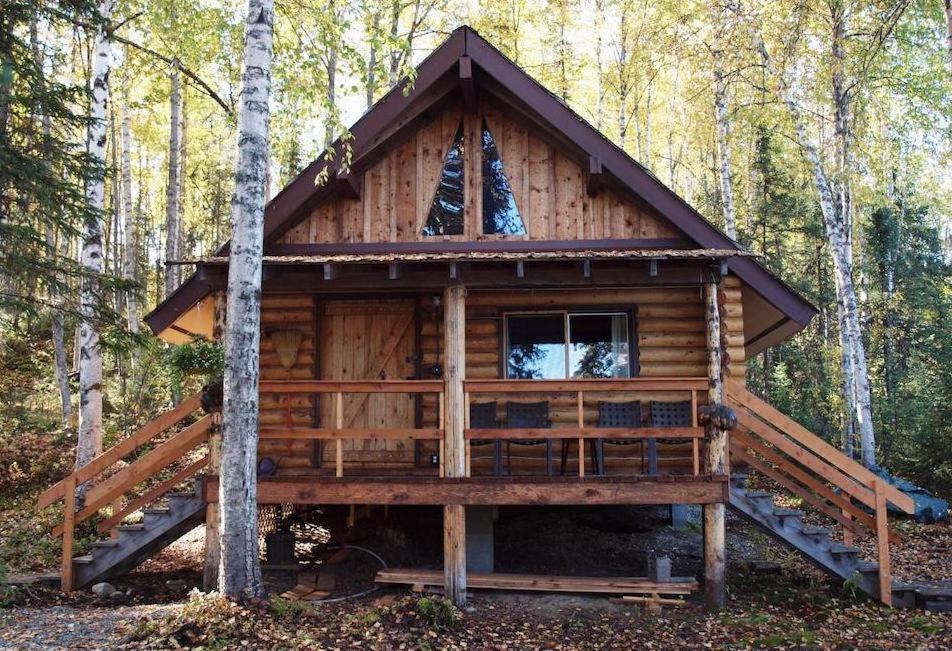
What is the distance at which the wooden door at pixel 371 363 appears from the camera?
11.4 m

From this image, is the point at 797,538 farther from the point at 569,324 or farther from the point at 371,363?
the point at 371,363

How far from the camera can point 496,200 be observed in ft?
36.9

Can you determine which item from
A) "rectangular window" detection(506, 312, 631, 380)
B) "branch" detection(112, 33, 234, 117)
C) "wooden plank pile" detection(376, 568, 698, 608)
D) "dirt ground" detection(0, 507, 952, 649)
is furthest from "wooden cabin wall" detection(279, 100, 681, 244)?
"wooden plank pile" detection(376, 568, 698, 608)

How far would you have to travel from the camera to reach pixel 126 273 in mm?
22906

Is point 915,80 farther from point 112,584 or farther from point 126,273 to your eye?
point 126,273

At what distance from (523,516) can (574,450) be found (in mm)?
1746

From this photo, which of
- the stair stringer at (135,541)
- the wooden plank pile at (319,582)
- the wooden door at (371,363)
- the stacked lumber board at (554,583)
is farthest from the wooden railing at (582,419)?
the stair stringer at (135,541)

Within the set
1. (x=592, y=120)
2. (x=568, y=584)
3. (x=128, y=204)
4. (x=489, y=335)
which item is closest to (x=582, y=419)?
(x=568, y=584)

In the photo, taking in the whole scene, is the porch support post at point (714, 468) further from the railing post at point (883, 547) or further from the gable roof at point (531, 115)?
the railing post at point (883, 547)

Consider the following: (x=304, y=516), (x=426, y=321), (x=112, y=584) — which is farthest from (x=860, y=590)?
(x=112, y=584)

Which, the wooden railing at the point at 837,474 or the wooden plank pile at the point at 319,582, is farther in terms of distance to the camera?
the wooden railing at the point at 837,474

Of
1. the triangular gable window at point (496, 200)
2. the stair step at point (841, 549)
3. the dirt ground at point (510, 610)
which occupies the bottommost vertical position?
the dirt ground at point (510, 610)

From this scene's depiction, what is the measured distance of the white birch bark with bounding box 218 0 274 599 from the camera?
7.67m

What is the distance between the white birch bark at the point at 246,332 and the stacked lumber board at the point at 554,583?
221 centimetres
